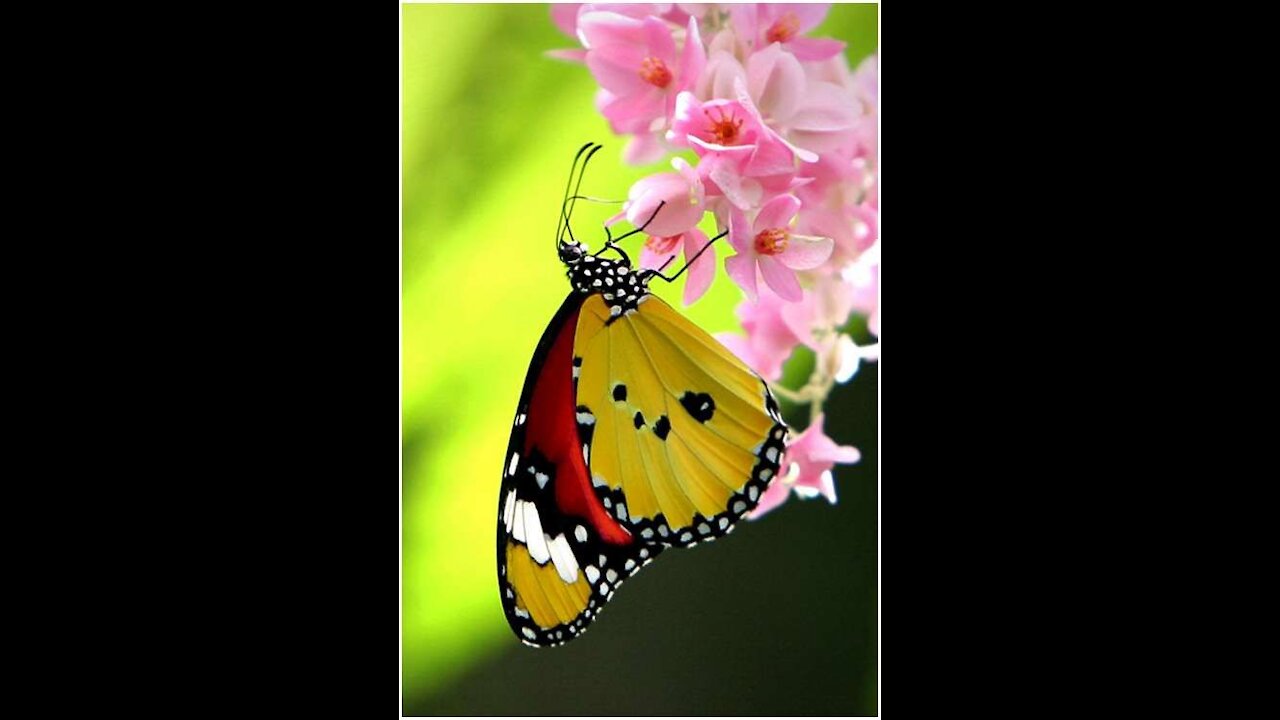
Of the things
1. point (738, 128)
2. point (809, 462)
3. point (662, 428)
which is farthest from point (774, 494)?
point (738, 128)

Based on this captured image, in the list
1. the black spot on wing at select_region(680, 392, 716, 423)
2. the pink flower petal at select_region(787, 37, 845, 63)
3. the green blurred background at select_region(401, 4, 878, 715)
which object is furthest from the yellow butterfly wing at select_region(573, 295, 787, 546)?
the pink flower petal at select_region(787, 37, 845, 63)

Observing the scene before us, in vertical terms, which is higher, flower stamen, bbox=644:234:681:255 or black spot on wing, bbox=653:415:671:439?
flower stamen, bbox=644:234:681:255

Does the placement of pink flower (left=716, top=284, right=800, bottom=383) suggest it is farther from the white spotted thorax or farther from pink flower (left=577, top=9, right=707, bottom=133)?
pink flower (left=577, top=9, right=707, bottom=133)

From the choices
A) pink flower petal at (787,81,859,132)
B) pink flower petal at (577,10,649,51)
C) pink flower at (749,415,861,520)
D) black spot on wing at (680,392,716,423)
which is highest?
pink flower petal at (577,10,649,51)

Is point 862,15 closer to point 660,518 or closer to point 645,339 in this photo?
point 645,339

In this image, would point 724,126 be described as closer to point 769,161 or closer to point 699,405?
point 769,161

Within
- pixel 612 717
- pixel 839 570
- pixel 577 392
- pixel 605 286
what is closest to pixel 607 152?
pixel 605 286

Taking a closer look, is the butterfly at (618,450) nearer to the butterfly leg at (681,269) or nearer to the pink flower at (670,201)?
the butterfly leg at (681,269)
